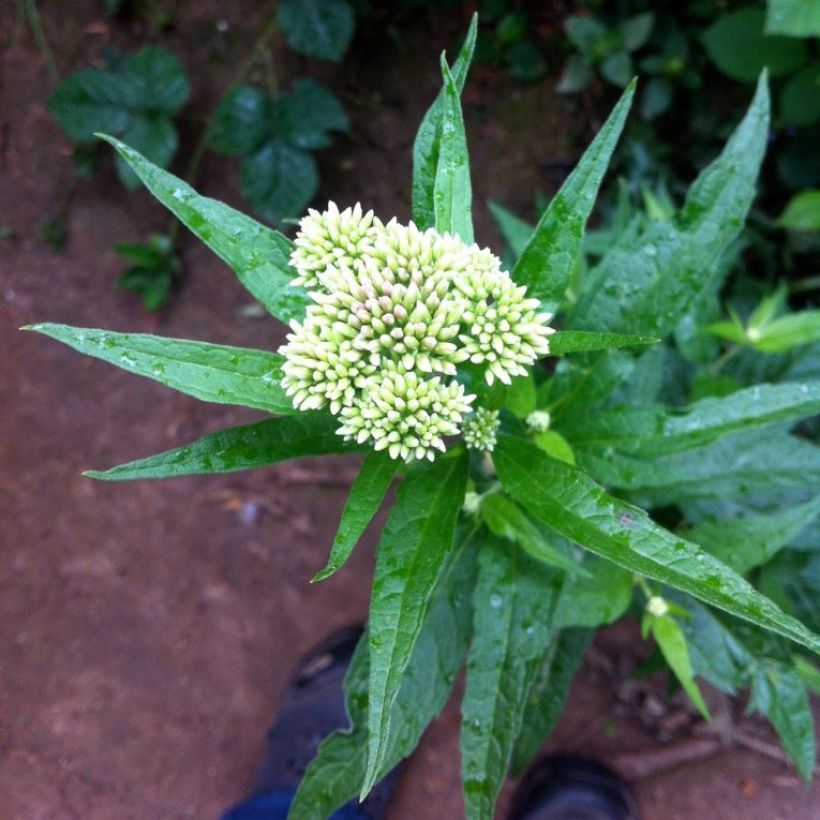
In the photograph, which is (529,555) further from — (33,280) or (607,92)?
(33,280)

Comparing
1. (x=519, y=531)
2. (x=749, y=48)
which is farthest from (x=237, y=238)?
(x=749, y=48)

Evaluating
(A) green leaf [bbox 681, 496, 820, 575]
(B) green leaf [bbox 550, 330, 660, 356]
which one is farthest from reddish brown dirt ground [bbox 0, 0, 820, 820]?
(B) green leaf [bbox 550, 330, 660, 356]

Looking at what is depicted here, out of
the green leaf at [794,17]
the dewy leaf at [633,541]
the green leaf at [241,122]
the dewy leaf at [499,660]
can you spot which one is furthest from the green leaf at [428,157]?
the green leaf at [241,122]

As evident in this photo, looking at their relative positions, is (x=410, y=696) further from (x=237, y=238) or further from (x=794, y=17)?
(x=794, y=17)

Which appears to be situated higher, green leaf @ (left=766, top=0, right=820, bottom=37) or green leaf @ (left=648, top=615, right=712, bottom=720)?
green leaf @ (left=766, top=0, right=820, bottom=37)

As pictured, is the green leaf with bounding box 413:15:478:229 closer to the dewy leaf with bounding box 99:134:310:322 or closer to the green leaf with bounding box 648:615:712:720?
the dewy leaf with bounding box 99:134:310:322

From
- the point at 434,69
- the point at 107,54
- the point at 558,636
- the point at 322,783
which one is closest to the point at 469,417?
the point at 322,783
